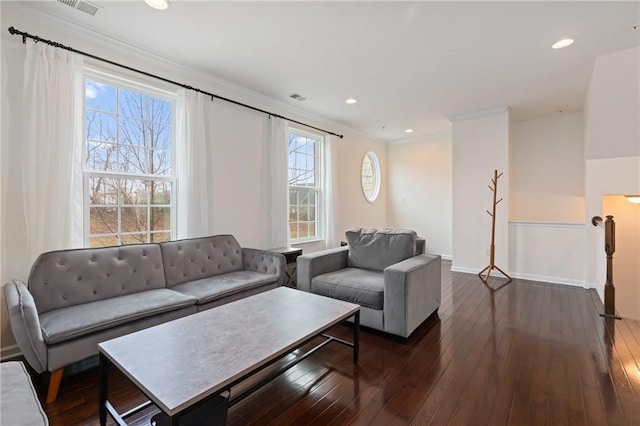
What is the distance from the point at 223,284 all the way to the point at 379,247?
167cm

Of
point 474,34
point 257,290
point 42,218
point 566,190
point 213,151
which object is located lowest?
point 257,290

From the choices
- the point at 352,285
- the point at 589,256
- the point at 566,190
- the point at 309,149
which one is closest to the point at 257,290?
the point at 352,285

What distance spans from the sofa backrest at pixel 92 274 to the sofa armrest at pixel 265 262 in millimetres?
925

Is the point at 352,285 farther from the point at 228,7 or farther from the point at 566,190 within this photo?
the point at 566,190

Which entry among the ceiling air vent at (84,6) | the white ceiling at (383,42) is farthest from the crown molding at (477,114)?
the ceiling air vent at (84,6)

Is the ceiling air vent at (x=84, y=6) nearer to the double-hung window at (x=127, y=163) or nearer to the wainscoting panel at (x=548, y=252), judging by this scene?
the double-hung window at (x=127, y=163)

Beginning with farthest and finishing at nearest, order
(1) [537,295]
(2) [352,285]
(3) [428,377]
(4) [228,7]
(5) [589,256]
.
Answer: (5) [589,256] < (1) [537,295] < (2) [352,285] < (4) [228,7] < (3) [428,377]

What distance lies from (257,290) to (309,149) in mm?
2882

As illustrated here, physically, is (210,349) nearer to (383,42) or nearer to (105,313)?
(105,313)

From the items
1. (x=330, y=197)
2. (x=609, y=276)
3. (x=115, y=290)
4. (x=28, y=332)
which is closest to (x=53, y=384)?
(x=28, y=332)

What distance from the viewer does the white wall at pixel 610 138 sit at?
301 centimetres

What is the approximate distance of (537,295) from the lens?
3693 mm

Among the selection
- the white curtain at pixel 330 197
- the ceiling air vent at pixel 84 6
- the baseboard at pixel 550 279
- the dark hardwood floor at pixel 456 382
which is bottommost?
the dark hardwood floor at pixel 456 382

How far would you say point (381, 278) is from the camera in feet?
9.27
